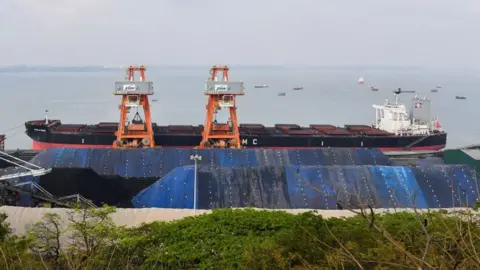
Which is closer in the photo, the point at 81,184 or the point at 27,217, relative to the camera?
the point at 27,217

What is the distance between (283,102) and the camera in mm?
70062

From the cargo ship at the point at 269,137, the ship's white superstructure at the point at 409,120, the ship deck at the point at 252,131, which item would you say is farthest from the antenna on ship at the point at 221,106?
the ship's white superstructure at the point at 409,120

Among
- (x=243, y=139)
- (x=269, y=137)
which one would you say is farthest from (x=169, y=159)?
(x=269, y=137)

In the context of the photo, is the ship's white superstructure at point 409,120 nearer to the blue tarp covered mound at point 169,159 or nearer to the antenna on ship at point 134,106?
the blue tarp covered mound at point 169,159

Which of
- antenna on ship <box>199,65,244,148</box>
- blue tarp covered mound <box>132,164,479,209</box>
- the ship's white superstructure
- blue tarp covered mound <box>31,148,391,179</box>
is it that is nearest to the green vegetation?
blue tarp covered mound <box>132,164,479,209</box>

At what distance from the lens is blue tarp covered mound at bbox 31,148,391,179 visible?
18078 mm

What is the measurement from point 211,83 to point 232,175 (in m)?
9.40

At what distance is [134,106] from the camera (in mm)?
24531

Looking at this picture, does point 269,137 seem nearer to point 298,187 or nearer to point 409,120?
point 409,120

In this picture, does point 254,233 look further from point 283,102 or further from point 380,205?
point 283,102

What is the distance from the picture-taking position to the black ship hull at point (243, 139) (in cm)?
2853

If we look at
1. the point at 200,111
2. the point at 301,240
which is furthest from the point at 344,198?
the point at 200,111

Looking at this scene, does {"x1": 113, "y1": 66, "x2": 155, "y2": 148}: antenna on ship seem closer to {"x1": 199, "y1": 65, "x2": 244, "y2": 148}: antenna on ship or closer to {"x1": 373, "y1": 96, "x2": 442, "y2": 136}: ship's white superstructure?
{"x1": 199, "y1": 65, "x2": 244, "y2": 148}: antenna on ship

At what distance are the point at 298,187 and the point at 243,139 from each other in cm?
1379
